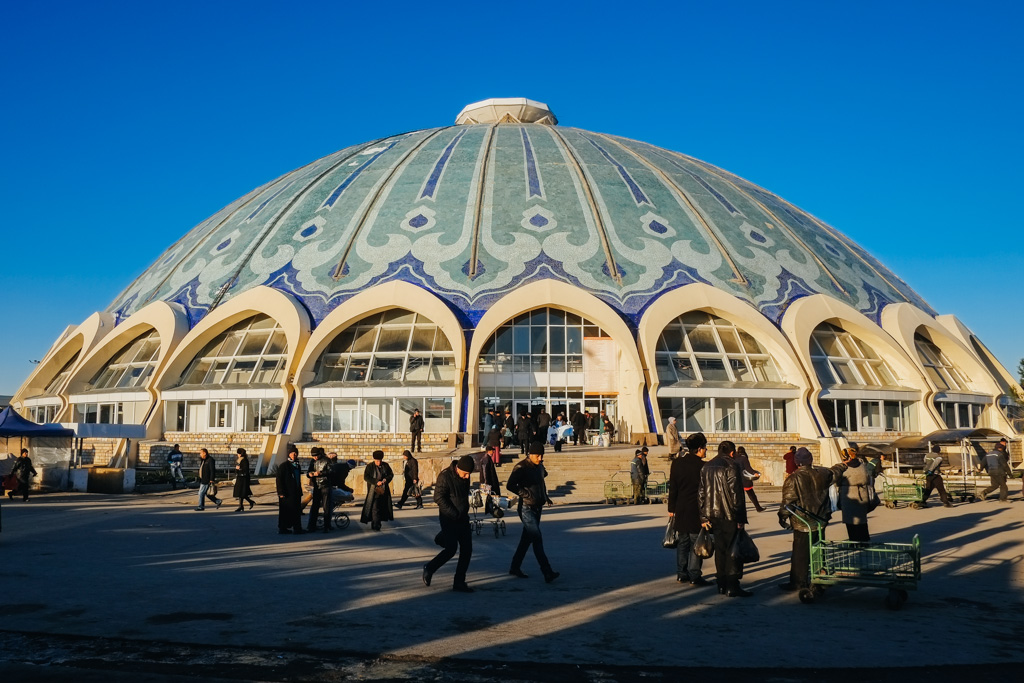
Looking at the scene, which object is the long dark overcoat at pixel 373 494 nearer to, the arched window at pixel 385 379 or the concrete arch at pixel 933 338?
the arched window at pixel 385 379

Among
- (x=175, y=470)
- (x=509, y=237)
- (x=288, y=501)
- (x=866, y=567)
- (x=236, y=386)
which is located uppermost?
(x=509, y=237)

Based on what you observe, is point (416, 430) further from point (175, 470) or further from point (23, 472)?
point (23, 472)

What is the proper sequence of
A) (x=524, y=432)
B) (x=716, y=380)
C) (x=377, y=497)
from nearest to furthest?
(x=377, y=497)
(x=524, y=432)
(x=716, y=380)

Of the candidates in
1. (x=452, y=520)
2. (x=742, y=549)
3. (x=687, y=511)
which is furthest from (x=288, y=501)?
(x=742, y=549)

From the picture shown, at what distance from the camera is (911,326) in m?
31.6

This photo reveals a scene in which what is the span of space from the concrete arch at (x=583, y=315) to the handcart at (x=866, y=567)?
1877 cm

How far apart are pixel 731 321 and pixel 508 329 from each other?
26.2 feet

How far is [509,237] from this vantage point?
100 feet

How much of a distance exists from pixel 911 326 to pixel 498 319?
15.9 m

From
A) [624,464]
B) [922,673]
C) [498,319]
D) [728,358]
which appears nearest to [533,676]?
[922,673]

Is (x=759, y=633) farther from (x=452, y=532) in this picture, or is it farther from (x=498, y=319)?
(x=498, y=319)

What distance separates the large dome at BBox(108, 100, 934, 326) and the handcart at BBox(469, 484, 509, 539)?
514 inches

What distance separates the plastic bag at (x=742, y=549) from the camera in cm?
798

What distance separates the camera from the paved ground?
5.72m
